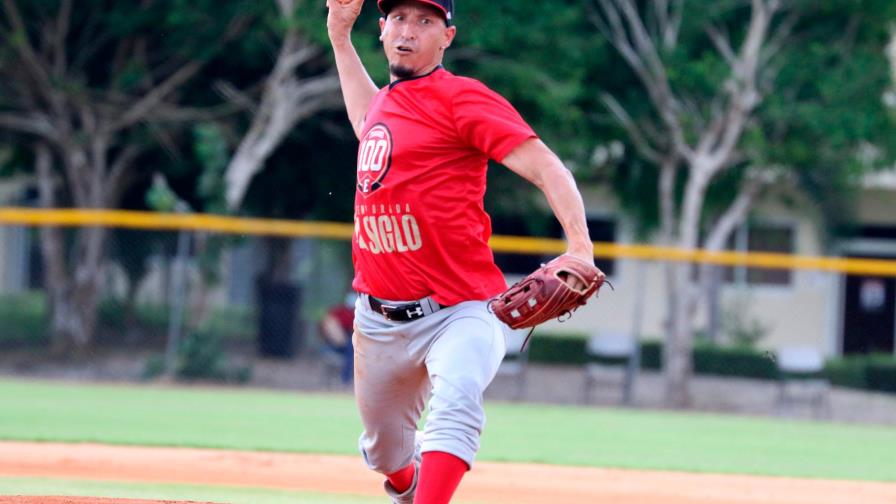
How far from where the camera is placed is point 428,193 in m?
4.37

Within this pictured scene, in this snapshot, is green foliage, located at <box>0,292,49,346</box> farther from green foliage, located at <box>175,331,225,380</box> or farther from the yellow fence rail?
green foliage, located at <box>175,331,225,380</box>

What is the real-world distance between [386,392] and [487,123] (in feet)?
3.65

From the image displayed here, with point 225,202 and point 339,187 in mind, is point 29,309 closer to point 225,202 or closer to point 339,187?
point 225,202

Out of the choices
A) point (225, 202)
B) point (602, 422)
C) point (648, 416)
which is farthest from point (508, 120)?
point (225, 202)

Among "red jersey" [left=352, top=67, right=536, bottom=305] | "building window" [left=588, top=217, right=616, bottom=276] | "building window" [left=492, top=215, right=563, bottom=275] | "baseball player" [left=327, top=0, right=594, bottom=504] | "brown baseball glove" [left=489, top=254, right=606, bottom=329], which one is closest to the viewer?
"brown baseball glove" [left=489, top=254, right=606, bottom=329]

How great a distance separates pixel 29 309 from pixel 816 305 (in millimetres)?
13404

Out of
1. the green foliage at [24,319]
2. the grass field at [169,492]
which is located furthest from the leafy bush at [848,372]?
the grass field at [169,492]

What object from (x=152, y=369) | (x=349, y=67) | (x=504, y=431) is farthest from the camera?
(x=152, y=369)

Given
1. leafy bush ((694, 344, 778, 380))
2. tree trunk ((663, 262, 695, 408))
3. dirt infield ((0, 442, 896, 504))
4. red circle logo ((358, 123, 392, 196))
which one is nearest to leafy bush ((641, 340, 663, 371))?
leafy bush ((694, 344, 778, 380))

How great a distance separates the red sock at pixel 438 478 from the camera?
4.17 m

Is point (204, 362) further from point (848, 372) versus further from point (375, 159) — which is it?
point (375, 159)

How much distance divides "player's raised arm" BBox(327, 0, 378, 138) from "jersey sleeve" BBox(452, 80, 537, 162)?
2.64 feet

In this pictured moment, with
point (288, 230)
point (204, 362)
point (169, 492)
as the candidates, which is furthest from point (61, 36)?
point (169, 492)

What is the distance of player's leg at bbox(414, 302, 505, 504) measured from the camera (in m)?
4.18
